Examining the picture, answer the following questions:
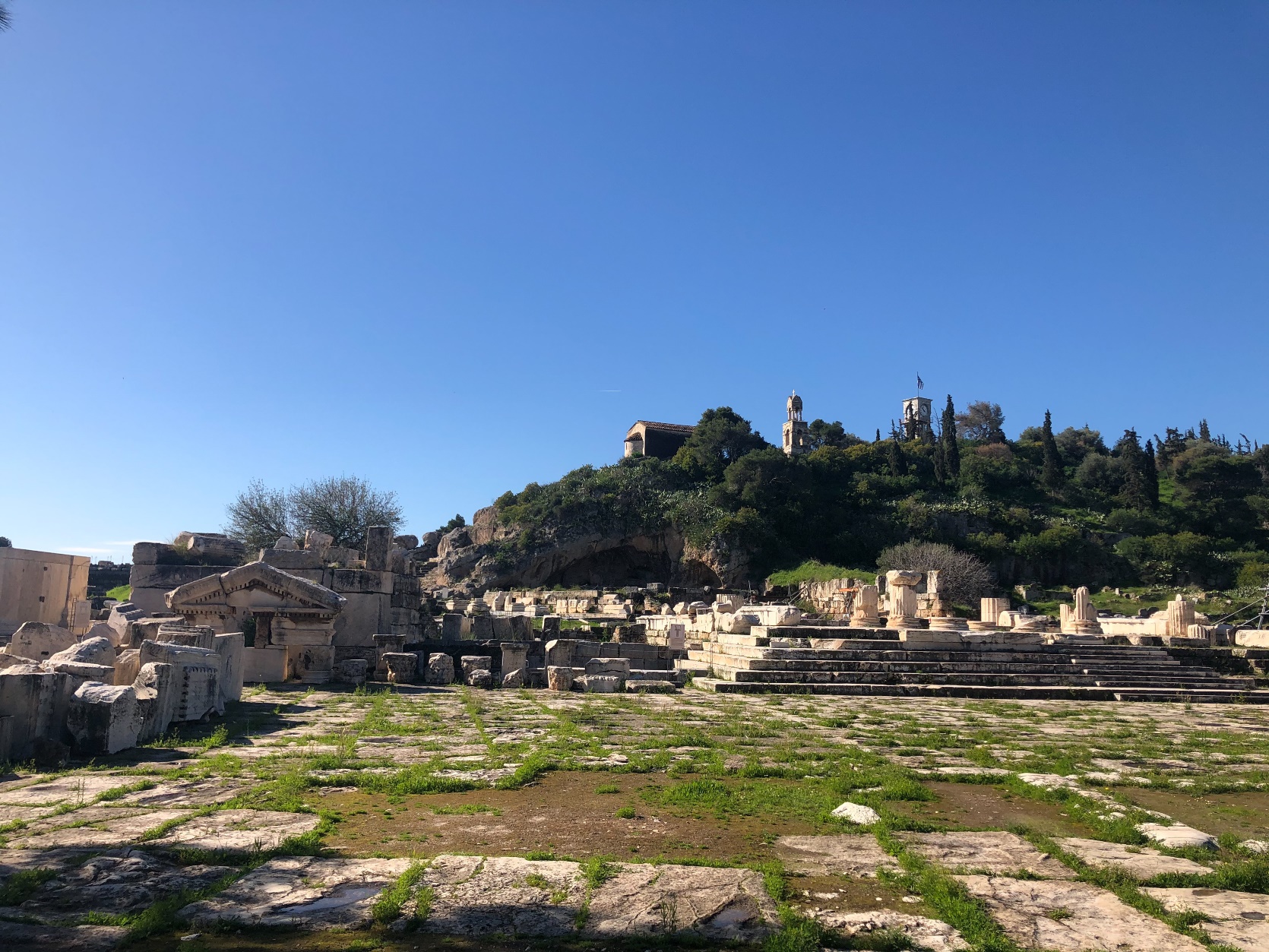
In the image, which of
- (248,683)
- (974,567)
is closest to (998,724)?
(248,683)

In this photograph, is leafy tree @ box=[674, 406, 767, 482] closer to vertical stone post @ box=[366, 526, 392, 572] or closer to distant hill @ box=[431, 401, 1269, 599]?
distant hill @ box=[431, 401, 1269, 599]

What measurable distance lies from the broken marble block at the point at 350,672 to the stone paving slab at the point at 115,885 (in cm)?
954

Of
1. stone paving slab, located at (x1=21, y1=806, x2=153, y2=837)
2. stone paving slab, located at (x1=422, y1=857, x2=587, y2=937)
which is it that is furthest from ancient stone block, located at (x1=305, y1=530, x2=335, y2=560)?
stone paving slab, located at (x1=422, y1=857, x2=587, y2=937)

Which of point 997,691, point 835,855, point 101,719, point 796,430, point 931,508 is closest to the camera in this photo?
point 835,855

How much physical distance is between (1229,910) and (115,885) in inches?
180

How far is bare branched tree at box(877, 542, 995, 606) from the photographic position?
142 feet

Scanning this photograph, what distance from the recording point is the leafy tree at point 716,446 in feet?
202

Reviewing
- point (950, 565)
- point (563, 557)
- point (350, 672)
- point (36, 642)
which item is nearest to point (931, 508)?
point (950, 565)

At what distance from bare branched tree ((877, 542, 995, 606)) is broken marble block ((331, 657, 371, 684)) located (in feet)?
110

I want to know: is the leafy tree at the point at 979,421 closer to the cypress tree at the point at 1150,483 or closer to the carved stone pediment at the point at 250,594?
the cypress tree at the point at 1150,483

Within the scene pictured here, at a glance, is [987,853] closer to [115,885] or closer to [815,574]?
[115,885]

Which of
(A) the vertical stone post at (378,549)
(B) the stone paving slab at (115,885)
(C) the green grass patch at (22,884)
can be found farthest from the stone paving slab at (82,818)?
(A) the vertical stone post at (378,549)

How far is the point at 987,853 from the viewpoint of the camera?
440cm

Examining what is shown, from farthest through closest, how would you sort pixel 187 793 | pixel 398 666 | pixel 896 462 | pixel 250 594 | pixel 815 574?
pixel 896 462 → pixel 815 574 → pixel 398 666 → pixel 250 594 → pixel 187 793
